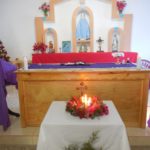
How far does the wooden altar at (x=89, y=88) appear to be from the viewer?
6.84 ft

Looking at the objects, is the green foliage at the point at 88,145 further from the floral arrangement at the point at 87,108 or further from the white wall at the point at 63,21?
the white wall at the point at 63,21

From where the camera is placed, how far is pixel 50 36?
4.62 metres

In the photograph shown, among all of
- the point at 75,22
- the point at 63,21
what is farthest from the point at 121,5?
the point at 63,21

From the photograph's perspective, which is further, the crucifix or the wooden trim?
the wooden trim

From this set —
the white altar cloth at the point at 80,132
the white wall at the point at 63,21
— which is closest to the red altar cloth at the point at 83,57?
the white wall at the point at 63,21

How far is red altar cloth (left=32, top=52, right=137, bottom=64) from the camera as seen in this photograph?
3464mm

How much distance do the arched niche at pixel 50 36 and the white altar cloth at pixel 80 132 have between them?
3.21 metres

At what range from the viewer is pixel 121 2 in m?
4.22

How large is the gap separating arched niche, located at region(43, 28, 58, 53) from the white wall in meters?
0.11

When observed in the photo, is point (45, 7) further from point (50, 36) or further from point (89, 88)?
point (89, 88)

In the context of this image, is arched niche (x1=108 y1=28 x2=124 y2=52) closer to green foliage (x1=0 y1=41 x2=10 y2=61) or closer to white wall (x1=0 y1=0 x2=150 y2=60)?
white wall (x1=0 y1=0 x2=150 y2=60)

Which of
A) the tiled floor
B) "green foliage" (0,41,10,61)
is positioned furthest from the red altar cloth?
the tiled floor

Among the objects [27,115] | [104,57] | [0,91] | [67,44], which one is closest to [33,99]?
[27,115]

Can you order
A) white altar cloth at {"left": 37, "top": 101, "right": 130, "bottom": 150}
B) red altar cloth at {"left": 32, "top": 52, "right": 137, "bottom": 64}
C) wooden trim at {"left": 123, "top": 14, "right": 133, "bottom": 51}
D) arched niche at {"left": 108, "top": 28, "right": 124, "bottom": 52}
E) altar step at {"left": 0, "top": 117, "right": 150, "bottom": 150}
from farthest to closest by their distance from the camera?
arched niche at {"left": 108, "top": 28, "right": 124, "bottom": 52}, wooden trim at {"left": 123, "top": 14, "right": 133, "bottom": 51}, red altar cloth at {"left": 32, "top": 52, "right": 137, "bottom": 64}, altar step at {"left": 0, "top": 117, "right": 150, "bottom": 150}, white altar cloth at {"left": 37, "top": 101, "right": 130, "bottom": 150}
